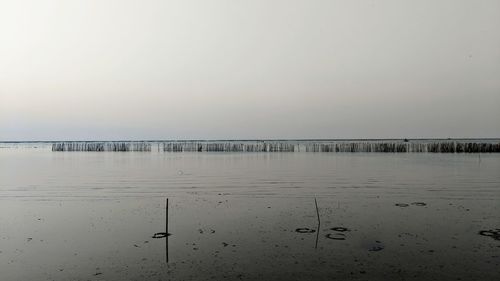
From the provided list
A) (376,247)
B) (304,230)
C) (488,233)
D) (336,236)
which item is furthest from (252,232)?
(488,233)

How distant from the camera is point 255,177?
1981cm

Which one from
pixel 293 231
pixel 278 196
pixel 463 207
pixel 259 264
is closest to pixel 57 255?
pixel 259 264

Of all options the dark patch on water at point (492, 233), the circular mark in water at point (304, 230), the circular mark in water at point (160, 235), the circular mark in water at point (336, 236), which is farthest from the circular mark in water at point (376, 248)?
the circular mark in water at point (160, 235)

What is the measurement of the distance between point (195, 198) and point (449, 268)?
8.81 metres

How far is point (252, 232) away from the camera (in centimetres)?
865

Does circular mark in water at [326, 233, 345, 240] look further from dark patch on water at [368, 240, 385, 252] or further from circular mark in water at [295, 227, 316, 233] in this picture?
dark patch on water at [368, 240, 385, 252]

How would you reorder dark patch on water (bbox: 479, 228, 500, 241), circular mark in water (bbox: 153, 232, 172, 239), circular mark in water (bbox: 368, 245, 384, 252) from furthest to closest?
circular mark in water (bbox: 153, 232, 172, 239) → dark patch on water (bbox: 479, 228, 500, 241) → circular mark in water (bbox: 368, 245, 384, 252)

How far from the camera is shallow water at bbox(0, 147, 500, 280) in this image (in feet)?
20.2

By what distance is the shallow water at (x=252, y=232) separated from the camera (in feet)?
20.2

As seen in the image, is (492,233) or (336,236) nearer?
(336,236)

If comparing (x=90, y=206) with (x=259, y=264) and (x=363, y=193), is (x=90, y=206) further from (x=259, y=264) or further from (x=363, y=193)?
(x=363, y=193)

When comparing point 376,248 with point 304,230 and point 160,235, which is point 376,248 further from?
point 160,235

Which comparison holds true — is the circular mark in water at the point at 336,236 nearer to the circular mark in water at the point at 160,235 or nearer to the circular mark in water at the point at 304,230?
the circular mark in water at the point at 304,230

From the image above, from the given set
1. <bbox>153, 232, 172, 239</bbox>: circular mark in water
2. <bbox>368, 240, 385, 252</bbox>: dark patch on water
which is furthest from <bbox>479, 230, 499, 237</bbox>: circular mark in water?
<bbox>153, 232, 172, 239</bbox>: circular mark in water
